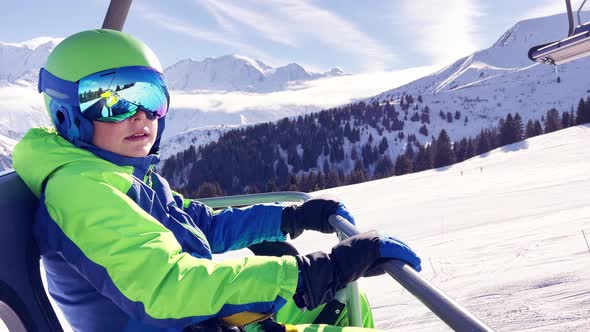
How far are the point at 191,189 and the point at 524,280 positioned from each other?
85.5m

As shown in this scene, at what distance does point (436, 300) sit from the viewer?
1.09 meters

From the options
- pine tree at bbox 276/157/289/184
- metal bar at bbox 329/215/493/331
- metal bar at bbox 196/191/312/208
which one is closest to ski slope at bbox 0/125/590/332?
metal bar at bbox 196/191/312/208

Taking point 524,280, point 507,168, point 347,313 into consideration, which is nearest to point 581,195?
point 524,280

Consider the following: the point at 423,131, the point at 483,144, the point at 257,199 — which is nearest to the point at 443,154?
the point at 483,144

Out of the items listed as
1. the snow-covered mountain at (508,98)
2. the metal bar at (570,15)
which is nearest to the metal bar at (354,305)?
the metal bar at (570,15)

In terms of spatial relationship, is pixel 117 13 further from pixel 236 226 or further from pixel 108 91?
pixel 236 226

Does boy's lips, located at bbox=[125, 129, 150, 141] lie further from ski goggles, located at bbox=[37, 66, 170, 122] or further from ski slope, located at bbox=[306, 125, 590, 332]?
ski slope, located at bbox=[306, 125, 590, 332]

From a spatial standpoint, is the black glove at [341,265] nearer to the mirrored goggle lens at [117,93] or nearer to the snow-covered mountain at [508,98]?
the mirrored goggle lens at [117,93]

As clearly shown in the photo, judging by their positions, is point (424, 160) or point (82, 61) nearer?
point (82, 61)

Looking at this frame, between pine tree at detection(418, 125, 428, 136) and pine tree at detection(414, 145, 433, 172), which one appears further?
pine tree at detection(418, 125, 428, 136)

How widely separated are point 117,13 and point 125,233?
1627 mm

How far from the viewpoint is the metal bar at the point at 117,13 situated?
8.60 feet

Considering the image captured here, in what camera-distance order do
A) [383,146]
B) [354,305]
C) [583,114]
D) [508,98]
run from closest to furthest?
[354,305], [583,114], [383,146], [508,98]

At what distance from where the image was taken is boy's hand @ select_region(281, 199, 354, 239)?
94.0 inches
